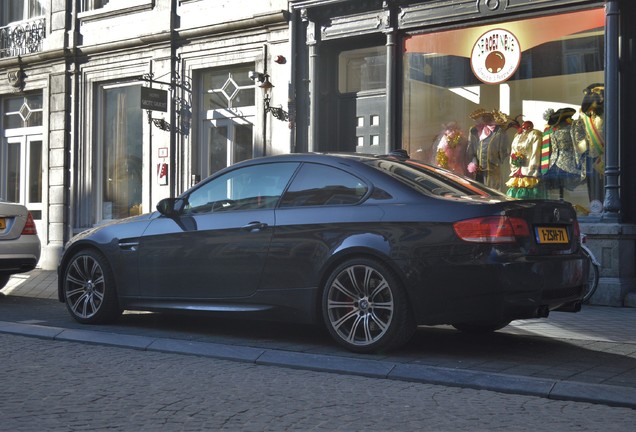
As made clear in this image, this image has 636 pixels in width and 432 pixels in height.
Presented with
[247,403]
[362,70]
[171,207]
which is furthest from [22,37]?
[247,403]

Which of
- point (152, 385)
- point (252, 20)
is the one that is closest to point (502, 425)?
point (152, 385)

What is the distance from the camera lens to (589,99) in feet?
39.9

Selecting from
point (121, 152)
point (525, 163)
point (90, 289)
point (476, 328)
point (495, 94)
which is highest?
point (495, 94)

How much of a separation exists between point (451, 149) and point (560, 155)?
1.71 meters

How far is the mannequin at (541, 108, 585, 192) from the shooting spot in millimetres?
12336

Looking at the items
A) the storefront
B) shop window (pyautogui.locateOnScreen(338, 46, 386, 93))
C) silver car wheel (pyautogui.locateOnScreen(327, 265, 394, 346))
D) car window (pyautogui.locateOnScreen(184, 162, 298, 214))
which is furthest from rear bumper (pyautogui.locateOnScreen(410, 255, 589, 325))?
shop window (pyautogui.locateOnScreen(338, 46, 386, 93))

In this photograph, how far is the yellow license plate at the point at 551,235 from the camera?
21.1ft

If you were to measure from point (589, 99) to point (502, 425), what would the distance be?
837 cm

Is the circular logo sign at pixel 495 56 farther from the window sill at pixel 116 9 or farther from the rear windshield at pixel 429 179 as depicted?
the window sill at pixel 116 9

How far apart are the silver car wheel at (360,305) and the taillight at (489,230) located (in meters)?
0.65

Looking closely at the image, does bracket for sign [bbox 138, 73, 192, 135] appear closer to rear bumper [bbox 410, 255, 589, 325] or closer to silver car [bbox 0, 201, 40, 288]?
silver car [bbox 0, 201, 40, 288]

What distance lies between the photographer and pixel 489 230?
6.17 meters

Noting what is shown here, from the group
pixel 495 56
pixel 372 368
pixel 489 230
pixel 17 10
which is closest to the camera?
pixel 372 368

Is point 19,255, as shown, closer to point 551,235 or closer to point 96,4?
point 551,235
